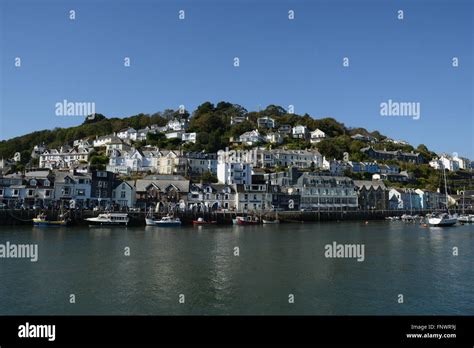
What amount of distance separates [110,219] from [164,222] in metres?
6.68

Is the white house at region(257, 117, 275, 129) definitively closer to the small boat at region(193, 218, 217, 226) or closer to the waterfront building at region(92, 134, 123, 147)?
the waterfront building at region(92, 134, 123, 147)

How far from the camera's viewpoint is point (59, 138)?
116250 millimetres

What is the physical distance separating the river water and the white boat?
63.8 feet

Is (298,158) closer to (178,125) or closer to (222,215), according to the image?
(178,125)

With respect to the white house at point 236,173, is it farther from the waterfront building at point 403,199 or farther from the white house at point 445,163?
the white house at point 445,163

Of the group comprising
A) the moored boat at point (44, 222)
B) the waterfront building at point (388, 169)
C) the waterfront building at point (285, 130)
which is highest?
the waterfront building at point (285, 130)

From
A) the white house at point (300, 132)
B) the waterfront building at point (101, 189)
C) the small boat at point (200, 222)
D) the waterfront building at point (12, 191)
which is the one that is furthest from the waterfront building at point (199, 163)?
the white house at point (300, 132)

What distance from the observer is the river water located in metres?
16.2

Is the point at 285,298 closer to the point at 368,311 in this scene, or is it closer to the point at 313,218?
the point at 368,311

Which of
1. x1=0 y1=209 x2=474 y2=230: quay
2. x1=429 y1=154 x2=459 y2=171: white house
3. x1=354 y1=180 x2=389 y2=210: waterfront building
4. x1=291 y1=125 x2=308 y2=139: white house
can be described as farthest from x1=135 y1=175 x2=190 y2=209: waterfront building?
x1=429 y1=154 x2=459 y2=171: white house

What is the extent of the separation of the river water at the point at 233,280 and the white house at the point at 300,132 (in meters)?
85.0

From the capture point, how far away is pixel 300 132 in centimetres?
11675

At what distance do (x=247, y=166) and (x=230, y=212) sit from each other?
15315 millimetres

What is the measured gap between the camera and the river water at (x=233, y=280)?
16.2 metres
